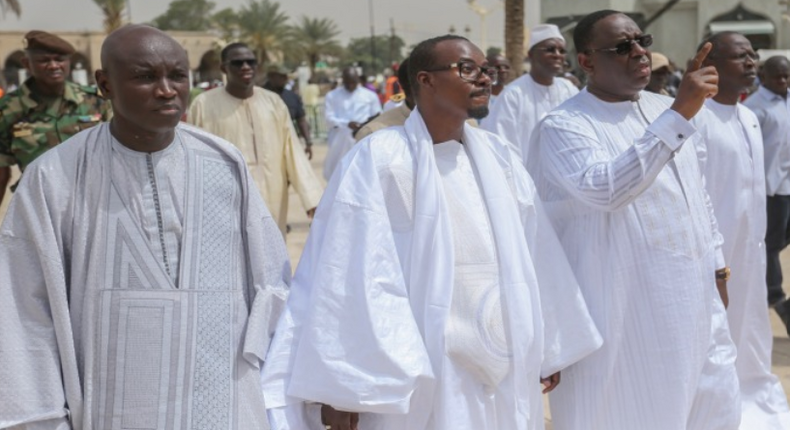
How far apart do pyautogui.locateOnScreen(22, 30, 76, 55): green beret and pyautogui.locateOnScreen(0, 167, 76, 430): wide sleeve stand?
3.31 m

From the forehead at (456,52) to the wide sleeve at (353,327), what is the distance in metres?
0.44

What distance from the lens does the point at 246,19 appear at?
62.8 metres

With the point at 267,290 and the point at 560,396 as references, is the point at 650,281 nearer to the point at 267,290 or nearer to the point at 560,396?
the point at 560,396

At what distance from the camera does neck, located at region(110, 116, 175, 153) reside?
3.15m

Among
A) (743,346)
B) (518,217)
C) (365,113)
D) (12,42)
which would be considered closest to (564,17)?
(365,113)

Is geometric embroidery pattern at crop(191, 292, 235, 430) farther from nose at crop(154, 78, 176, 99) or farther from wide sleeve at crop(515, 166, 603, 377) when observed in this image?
wide sleeve at crop(515, 166, 603, 377)

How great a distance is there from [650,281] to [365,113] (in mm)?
11413

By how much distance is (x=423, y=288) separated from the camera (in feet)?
11.3

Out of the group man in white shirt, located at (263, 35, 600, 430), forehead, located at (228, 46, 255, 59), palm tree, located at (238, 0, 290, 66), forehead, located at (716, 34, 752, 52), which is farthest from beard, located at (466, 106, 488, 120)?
palm tree, located at (238, 0, 290, 66)

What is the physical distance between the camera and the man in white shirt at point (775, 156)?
7.66 m

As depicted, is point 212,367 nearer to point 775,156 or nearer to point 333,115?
point 775,156

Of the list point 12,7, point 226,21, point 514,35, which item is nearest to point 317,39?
point 226,21

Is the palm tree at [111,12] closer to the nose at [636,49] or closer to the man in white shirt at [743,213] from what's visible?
the man in white shirt at [743,213]

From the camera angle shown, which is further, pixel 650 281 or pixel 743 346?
pixel 743 346
